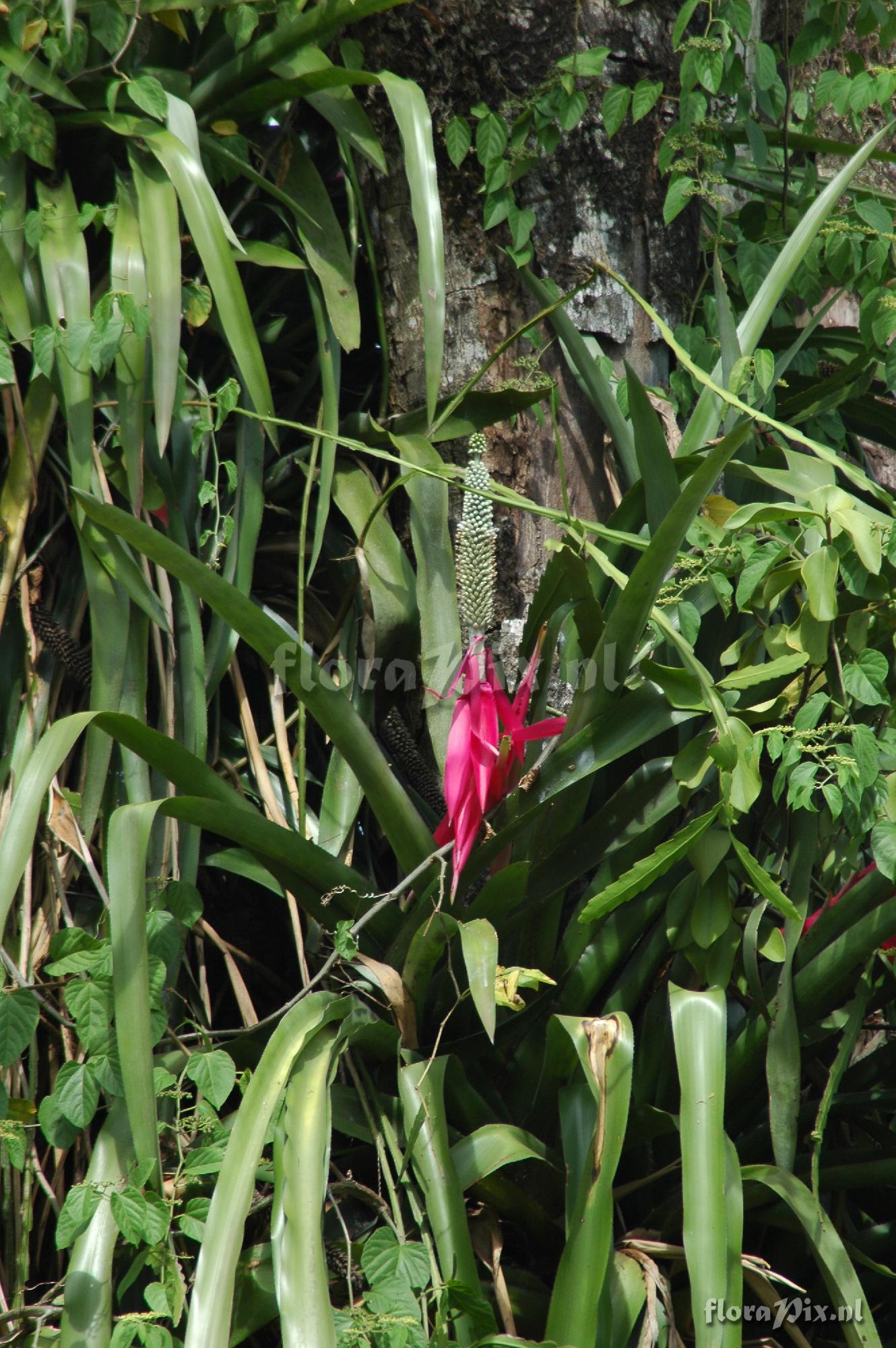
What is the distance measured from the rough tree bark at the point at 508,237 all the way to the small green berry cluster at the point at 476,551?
12.1 inches

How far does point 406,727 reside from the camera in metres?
1.28

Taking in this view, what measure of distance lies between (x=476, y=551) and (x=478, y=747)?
159 mm

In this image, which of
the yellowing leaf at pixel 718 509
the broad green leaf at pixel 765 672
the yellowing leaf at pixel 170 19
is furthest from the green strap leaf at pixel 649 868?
the yellowing leaf at pixel 170 19

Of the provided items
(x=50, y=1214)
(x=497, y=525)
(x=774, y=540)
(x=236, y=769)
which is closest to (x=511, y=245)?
(x=497, y=525)

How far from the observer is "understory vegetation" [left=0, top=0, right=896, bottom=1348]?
88 cm

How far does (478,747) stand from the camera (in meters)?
0.94

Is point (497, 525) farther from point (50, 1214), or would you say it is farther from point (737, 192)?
point (50, 1214)

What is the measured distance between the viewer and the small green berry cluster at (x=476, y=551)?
968 mm

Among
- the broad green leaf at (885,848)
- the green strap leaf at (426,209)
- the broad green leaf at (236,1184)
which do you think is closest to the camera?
the broad green leaf at (236,1184)

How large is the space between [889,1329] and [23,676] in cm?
101

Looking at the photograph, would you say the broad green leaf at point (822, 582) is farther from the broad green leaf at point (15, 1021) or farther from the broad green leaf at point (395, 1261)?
the broad green leaf at point (15, 1021)

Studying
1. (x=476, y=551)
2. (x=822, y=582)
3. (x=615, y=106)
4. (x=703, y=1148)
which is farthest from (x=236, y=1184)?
(x=615, y=106)

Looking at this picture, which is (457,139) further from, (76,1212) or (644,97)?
(76,1212)

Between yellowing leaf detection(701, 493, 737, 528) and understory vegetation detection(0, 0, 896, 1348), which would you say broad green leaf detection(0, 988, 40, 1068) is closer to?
understory vegetation detection(0, 0, 896, 1348)
